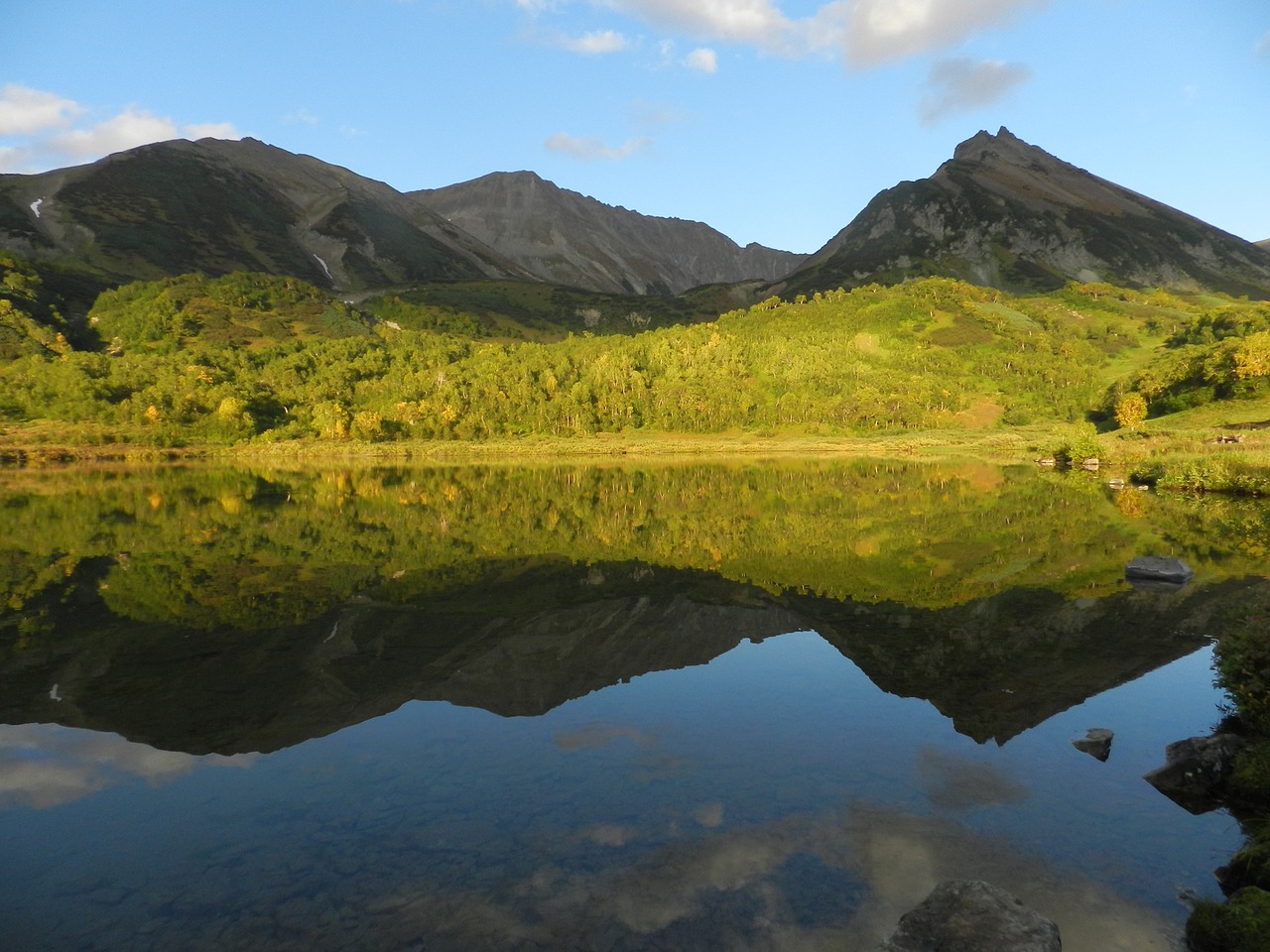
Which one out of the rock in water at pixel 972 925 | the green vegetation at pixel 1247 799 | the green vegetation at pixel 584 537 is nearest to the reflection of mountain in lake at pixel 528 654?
the green vegetation at pixel 584 537

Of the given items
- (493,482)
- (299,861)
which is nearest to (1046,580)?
(299,861)

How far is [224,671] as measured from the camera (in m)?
19.1

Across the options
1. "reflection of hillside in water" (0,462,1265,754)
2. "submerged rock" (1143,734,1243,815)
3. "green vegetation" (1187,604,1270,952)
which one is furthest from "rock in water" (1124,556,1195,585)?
"submerged rock" (1143,734,1243,815)

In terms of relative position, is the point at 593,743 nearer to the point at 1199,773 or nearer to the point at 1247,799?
the point at 1199,773

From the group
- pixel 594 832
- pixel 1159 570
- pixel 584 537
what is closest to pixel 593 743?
pixel 594 832

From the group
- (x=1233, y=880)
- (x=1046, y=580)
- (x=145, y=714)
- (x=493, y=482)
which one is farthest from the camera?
(x=493, y=482)

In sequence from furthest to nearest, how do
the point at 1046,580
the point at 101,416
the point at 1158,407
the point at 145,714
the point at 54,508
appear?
the point at 101,416 → the point at 1158,407 → the point at 54,508 → the point at 1046,580 → the point at 145,714

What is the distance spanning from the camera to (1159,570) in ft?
93.0

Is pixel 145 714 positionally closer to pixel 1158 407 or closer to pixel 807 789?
pixel 807 789

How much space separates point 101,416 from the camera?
16525 centimetres

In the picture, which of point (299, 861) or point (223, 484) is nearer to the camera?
point (299, 861)

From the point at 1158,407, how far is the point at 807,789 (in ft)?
527

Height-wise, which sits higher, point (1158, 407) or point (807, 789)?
point (1158, 407)

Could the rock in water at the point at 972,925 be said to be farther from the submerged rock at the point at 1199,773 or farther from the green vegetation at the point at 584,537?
the green vegetation at the point at 584,537
